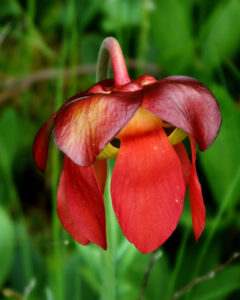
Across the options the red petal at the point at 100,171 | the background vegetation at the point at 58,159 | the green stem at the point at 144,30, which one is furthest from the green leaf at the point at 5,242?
the red petal at the point at 100,171

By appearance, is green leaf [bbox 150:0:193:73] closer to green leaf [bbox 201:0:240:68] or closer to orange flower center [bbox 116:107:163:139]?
green leaf [bbox 201:0:240:68]

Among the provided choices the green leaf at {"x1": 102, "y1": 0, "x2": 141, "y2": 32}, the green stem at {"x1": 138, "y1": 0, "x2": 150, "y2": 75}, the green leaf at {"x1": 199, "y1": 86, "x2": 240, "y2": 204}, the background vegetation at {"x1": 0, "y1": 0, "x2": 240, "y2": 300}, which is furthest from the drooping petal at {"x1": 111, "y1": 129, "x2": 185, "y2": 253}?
the green leaf at {"x1": 102, "y1": 0, "x2": 141, "y2": 32}

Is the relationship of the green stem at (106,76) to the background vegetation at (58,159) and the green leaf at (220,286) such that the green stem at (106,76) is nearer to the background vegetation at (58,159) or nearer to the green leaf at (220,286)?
the background vegetation at (58,159)

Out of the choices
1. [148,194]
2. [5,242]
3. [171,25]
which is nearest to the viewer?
[148,194]

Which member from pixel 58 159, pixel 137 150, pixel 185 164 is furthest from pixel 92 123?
pixel 58 159

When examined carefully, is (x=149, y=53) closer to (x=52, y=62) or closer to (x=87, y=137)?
(x=52, y=62)

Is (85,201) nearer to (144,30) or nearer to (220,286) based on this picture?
(220,286)
